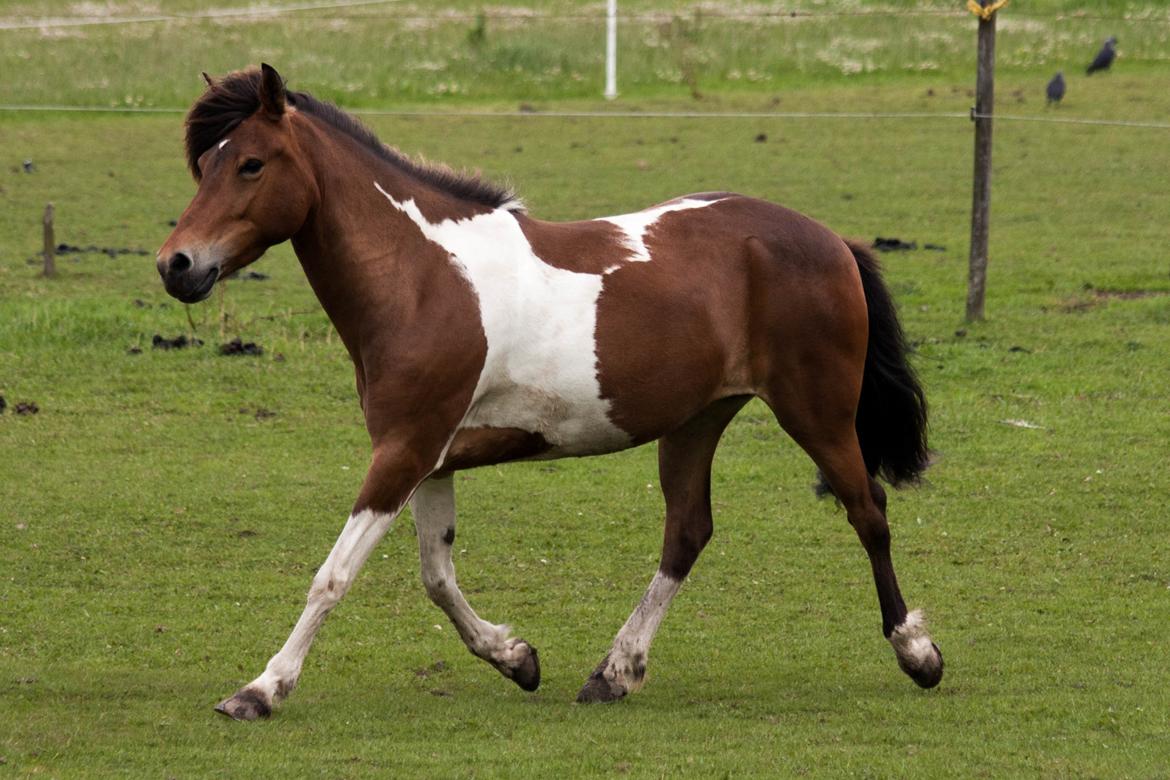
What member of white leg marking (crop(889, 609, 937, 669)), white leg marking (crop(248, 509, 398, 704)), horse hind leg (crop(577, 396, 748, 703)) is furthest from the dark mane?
white leg marking (crop(889, 609, 937, 669))

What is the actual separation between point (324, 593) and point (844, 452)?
218 cm

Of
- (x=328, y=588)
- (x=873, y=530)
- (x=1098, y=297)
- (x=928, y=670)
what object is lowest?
(x=1098, y=297)

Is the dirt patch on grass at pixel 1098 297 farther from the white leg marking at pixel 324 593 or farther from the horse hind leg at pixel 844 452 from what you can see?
the white leg marking at pixel 324 593

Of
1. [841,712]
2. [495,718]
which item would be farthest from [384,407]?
[841,712]

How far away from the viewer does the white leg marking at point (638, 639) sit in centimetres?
635

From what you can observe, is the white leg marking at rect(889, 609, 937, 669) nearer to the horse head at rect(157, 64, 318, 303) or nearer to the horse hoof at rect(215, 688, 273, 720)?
the horse hoof at rect(215, 688, 273, 720)

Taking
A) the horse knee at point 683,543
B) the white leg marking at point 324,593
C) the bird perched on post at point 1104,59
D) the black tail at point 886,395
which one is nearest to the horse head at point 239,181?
the white leg marking at point 324,593

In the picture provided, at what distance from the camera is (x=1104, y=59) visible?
23.5 meters

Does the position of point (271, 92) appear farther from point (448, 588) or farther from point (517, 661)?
point (517, 661)

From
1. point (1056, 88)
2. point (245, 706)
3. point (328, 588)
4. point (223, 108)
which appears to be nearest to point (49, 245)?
point (223, 108)

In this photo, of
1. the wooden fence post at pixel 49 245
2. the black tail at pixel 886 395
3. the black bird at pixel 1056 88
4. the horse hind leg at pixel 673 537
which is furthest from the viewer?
the black bird at pixel 1056 88

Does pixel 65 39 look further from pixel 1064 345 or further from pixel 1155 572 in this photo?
pixel 1155 572

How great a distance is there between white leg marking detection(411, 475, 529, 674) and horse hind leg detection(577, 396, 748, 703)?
1.14ft

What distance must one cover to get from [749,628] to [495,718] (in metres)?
1.67
